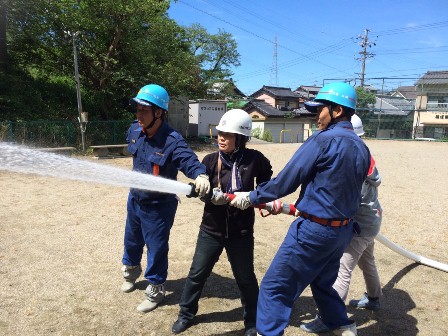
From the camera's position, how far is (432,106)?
131 ft

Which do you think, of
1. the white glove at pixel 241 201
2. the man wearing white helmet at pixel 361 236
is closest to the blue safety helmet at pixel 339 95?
the man wearing white helmet at pixel 361 236

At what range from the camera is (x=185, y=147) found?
3.48m

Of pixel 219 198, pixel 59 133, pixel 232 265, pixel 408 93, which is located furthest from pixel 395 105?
pixel 219 198

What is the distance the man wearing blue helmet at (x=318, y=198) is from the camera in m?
2.52

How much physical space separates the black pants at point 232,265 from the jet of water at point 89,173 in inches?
20.9

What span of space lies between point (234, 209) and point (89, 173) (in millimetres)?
1929

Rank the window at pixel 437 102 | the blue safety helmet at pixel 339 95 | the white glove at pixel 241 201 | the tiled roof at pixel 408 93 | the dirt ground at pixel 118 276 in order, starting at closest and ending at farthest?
the blue safety helmet at pixel 339 95
the white glove at pixel 241 201
the dirt ground at pixel 118 276
the window at pixel 437 102
the tiled roof at pixel 408 93

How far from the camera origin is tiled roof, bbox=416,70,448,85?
40.8m

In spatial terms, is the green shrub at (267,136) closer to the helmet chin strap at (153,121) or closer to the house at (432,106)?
the house at (432,106)

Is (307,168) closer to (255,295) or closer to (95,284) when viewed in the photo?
(255,295)

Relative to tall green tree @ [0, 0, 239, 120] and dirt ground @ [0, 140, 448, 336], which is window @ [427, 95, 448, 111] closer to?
tall green tree @ [0, 0, 239, 120]

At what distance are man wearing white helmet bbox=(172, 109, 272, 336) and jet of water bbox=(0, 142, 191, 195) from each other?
352mm

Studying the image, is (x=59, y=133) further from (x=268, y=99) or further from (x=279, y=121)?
(x=268, y=99)

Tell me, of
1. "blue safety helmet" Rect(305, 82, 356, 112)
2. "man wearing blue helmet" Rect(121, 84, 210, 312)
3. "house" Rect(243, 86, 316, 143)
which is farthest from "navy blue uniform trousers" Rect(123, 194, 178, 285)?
"house" Rect(243, 86, 316, 143)
